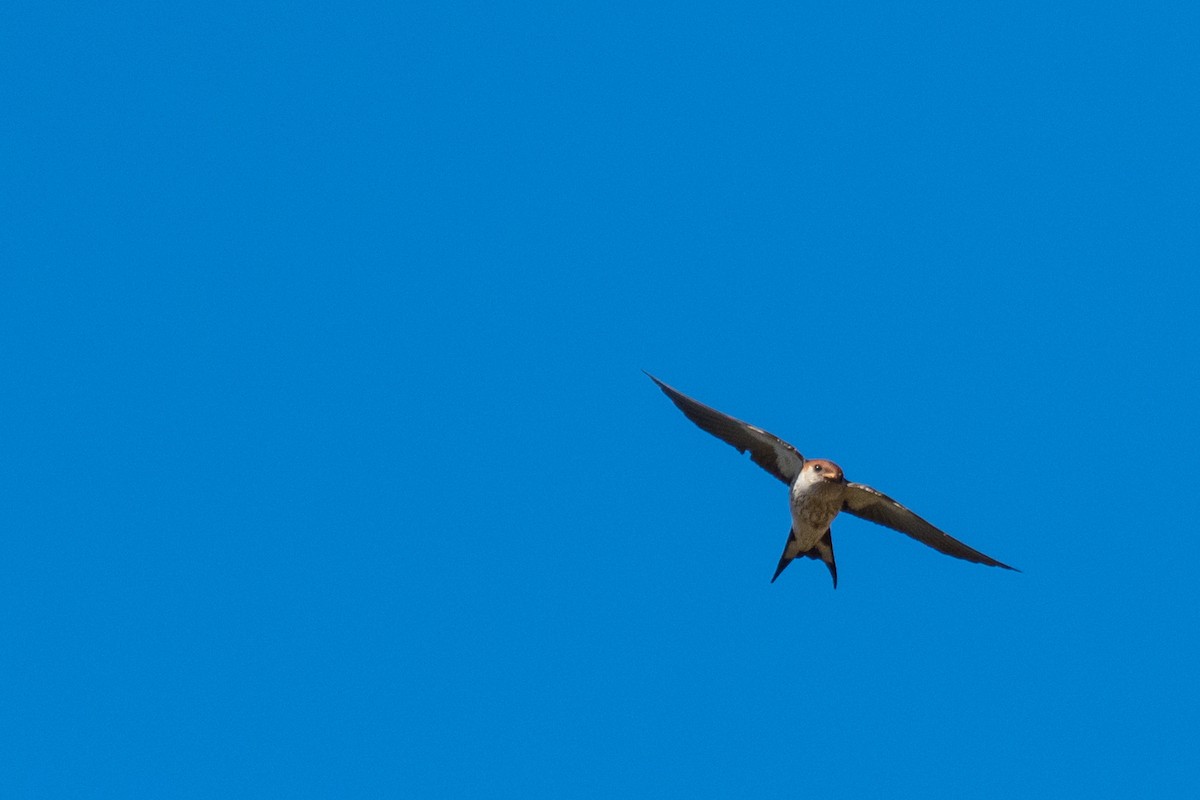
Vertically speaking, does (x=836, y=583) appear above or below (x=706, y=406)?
below

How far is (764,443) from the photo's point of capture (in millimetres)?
20734

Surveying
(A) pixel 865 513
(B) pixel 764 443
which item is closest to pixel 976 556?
(A) pixel 865 513

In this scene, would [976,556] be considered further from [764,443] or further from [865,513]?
[764,443]

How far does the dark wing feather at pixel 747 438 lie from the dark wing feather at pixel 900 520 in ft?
2.45

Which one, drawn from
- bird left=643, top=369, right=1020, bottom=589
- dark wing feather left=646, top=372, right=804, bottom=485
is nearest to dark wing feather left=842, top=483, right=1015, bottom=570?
bird left=643, top=369, right=1020, bottom=589

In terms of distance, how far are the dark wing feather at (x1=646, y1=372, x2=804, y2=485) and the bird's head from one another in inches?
10.8

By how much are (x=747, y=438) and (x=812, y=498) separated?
1111 millimetres

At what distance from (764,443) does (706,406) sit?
2.69 ft

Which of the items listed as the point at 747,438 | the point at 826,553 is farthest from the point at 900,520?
the point at 747,438

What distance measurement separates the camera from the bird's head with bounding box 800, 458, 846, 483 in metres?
20.1

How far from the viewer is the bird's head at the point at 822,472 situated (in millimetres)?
20062

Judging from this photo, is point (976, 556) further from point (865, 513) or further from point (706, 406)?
point (706, 406)

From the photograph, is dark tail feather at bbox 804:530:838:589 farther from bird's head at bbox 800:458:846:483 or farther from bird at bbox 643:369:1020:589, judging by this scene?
bird's head at bbox 800:458:846:483

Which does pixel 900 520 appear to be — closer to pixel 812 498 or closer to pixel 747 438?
pixel 812 498
